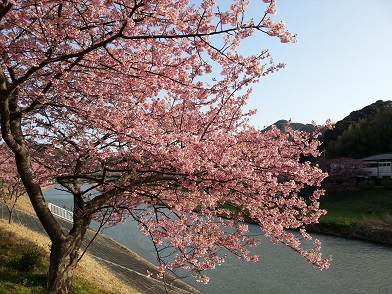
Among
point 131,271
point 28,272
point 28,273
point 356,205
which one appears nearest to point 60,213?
point 131,271

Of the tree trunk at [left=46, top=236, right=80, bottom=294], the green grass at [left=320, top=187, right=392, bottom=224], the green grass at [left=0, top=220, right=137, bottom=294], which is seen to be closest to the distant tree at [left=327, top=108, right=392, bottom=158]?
the green grass at [left=320, top=187, right=392, bottom=224]

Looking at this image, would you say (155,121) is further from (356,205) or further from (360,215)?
(356,205)

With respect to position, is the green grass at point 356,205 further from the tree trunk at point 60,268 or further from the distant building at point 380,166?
the tree trunk at point 60,268

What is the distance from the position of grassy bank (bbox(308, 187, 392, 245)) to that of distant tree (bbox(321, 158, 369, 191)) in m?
0.99

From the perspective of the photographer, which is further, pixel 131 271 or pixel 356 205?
pixel 356 205

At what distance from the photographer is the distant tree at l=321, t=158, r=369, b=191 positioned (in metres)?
45.1

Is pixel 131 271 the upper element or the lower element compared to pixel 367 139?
lower

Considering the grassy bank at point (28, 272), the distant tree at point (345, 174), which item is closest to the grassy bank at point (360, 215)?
the distant tree at point (345, 174)

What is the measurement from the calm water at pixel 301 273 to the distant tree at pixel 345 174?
2190 centimetres

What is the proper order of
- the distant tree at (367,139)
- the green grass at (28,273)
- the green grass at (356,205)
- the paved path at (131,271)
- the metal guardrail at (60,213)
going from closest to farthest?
the green grass at (28,273) → the paved path at (131,271) → the metal guardrail at (60,213) → the green grass at (356,205) → the distant tree at (367,139)

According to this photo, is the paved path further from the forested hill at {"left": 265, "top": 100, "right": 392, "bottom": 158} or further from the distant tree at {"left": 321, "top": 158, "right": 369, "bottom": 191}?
the forested hill at {"left": 265, "top": 100, "right": 392, "bottom": 158}

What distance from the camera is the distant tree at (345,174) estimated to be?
4512 cm

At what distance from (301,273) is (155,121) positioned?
15.7m

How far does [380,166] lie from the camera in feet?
156
